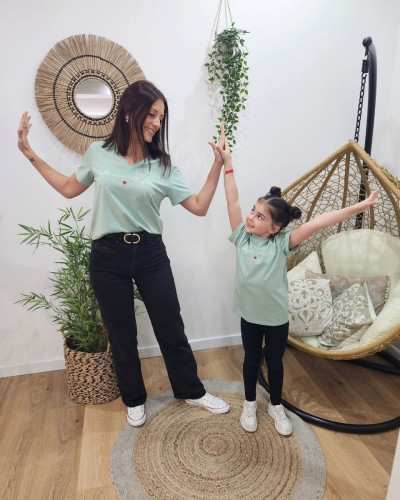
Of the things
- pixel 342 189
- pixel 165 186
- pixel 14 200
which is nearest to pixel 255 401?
pixel 165 186

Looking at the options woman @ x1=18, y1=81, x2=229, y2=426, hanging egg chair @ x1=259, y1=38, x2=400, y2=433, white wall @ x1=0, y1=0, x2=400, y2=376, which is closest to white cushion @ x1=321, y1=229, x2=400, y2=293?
hanging egg chair @ x1=259, y1=38, x2=400, y2=433

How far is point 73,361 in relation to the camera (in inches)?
73.9

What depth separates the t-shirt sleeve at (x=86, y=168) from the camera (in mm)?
1542

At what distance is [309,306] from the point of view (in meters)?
1.99

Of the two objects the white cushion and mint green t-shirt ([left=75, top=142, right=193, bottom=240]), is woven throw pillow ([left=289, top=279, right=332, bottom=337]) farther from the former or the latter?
mint green t-shirt ([left=75, top=142, right=193, bottom=240])

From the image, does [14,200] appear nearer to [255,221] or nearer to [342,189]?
[255,221]

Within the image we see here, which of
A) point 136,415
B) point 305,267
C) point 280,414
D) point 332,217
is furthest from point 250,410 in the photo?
point 332,217

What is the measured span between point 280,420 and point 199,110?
5.42 ft

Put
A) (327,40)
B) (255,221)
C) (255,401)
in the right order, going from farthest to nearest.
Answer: (327,40) < (255,401) < (255,221)

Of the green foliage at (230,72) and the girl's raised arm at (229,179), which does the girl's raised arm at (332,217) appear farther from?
the green foliage at (230,72)

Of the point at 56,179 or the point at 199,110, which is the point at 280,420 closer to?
the point at 56,179

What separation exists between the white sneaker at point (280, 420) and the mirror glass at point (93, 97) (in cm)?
171

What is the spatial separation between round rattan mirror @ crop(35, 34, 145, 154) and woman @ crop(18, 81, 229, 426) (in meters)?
0.38

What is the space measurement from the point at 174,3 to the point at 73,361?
189 centimetres
